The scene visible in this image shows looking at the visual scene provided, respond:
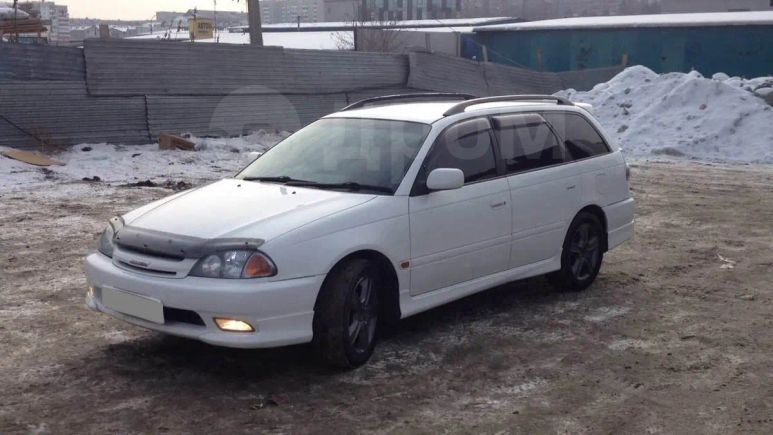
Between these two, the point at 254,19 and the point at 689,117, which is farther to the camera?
the point at 254,19

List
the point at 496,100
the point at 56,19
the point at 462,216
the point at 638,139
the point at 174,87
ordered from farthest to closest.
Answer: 1. the point at 56,19
2. the point at 638,139
3. the point at 174,87
4. the point at 496,100
5. the point at 462,216

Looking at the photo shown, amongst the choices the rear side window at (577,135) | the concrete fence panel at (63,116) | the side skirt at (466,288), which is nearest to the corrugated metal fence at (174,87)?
the concrete fence panel at (63,116)

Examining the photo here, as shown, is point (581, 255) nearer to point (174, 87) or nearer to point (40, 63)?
point (40, 63)

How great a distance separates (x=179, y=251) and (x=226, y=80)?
39.4 feet

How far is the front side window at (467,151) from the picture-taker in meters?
5.80

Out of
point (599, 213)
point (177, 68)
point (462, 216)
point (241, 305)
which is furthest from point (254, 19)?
point (241, 305)

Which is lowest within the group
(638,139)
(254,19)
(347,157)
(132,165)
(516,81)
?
(638,139)

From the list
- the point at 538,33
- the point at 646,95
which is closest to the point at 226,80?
the point at 646,95

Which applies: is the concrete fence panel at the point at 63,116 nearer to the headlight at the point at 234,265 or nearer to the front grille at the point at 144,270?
the front grille at the point at 144,270

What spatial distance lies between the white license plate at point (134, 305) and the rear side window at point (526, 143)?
276 cm

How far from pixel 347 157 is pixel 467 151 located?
0.86 m

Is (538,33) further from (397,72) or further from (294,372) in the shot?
(294,372)

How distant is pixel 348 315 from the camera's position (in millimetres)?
4961

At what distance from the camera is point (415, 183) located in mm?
5512
